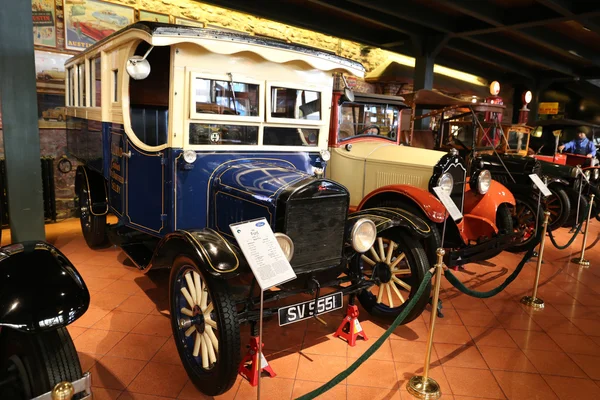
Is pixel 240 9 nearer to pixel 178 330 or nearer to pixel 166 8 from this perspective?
pixel 166 8

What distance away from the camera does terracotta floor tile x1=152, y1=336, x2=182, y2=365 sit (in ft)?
9.41

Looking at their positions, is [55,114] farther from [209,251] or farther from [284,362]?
[284,362]

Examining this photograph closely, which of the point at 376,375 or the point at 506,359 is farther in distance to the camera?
the point at 506,359

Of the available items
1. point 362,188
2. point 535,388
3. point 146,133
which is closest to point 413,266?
point 535,388

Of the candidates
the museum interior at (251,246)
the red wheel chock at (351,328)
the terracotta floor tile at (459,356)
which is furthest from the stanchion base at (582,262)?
the red wheel chock at (351,328)

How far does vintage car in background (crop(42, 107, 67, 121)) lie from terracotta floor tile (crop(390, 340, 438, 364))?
5.48 metres

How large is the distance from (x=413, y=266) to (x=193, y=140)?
1869 millimetres

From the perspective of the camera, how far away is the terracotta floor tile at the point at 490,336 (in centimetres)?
329

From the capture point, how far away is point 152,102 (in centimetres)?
459

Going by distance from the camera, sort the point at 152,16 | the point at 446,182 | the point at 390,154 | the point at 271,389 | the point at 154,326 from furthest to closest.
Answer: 1. the point at 152,16
2. the point at 390,154
3. the point at 446,182
4. the point at 154,326
5. the point at 271,389

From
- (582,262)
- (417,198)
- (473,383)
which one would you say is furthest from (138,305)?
(582,262)

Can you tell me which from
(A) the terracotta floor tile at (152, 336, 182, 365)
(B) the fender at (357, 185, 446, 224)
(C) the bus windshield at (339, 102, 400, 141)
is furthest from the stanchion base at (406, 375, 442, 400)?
(C) the bus windshield at (339, 102, 400, 141)

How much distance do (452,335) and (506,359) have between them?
1.42 feet

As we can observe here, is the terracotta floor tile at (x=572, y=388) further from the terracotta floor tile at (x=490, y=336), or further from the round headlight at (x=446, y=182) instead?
the round headlight at (x=446, y=182)
